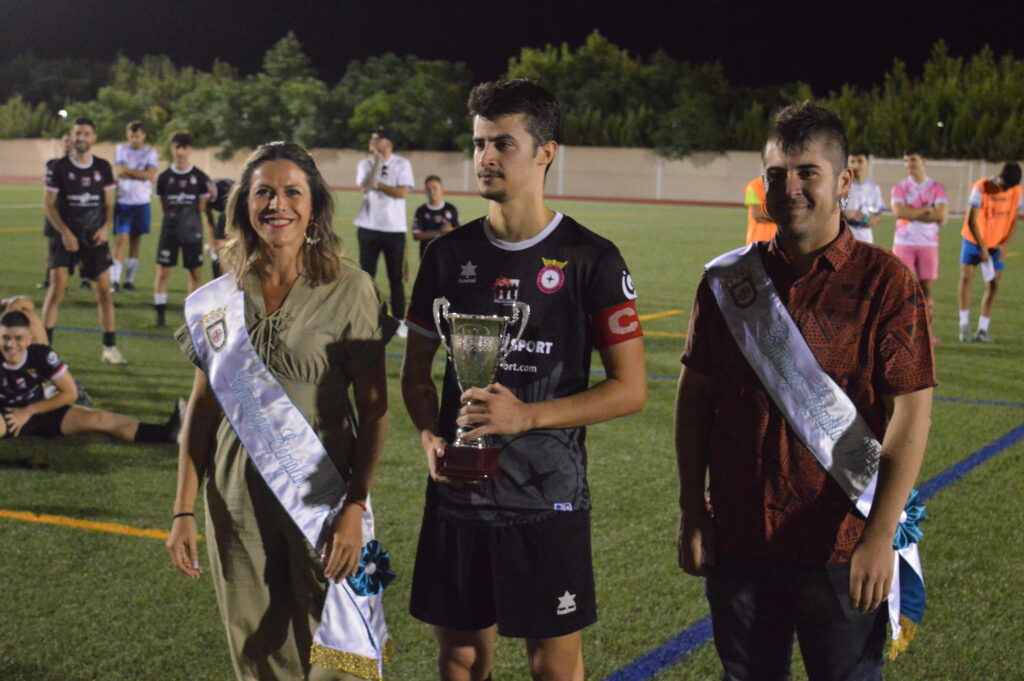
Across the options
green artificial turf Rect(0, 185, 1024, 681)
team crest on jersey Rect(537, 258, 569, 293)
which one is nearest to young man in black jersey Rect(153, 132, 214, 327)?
green artificial turf Rect(0, 185, 1024, 681)

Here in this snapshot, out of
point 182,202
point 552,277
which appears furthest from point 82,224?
point 552,277

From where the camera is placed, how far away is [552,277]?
2732 millimetres

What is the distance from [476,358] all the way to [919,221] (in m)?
9.62

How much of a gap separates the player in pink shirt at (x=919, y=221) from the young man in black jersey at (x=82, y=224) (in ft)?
24.0

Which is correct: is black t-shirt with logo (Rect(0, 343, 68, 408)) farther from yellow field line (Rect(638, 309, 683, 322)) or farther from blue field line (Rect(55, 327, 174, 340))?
yellow field line (Rect(638, 309, 683, 322))

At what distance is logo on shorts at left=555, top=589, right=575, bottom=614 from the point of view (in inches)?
109

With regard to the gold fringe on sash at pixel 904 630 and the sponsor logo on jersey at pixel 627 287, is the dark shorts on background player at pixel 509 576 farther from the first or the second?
the gold fringe on sash at pixel 904 630

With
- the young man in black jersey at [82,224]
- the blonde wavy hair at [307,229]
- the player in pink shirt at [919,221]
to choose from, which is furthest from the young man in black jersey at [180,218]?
the blonde wavy hair at [307,229]

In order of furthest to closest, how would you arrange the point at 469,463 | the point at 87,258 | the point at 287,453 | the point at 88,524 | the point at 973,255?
1. the point at 973,255
2. the point at 87,258
3. the point at 88,524
4. the point at 287,453
5. the point at 469,463

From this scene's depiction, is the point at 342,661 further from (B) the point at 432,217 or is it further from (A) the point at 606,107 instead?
(A) the point at 606,107

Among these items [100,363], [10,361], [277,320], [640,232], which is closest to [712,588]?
[277,320]

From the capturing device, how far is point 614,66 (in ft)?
215

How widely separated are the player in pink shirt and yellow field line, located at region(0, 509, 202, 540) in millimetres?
8060

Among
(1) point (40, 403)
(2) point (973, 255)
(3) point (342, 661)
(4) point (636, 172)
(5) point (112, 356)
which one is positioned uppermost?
(2) point (973, 255)
